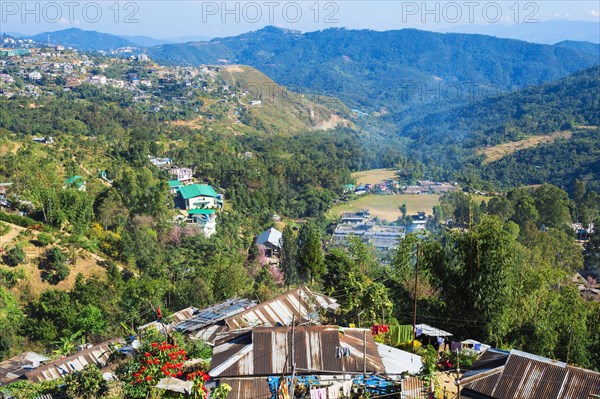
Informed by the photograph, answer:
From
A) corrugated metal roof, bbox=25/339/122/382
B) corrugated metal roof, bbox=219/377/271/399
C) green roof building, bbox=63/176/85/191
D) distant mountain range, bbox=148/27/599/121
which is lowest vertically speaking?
corrugated metal roof, bbox=25/339/122/382

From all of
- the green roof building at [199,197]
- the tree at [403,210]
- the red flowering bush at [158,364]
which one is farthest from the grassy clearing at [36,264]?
the tree at [403,210]

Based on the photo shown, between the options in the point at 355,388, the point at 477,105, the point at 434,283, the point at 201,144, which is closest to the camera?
the point at 355,388

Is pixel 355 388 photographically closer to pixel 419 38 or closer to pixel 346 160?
pixel 346 160

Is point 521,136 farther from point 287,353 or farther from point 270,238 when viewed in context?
point 287,353

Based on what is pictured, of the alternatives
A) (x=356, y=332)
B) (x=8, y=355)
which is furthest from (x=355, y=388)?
(x=8, y=355)

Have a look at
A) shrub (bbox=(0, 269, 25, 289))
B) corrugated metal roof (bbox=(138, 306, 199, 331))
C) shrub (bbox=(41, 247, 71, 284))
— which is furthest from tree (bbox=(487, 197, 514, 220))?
shrub (bbox=(0, 269, 25, 289))

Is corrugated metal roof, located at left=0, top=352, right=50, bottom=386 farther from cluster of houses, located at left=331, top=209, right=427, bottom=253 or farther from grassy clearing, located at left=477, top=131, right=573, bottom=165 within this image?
grassy clearing, located at left=477, top=131, right=573, bottom=165
